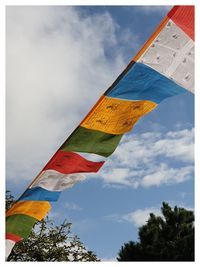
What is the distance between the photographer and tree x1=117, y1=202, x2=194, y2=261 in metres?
14.9

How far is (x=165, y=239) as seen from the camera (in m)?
16.3

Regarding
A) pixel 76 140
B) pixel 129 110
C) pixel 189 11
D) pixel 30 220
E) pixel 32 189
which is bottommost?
pixel 30 220

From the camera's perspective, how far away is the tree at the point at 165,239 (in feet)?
49.0

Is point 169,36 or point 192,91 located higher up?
point 169,36

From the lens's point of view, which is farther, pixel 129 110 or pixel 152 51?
pixel 129 110

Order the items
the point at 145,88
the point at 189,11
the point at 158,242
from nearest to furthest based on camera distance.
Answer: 1. the point at 189,11
2. the point at 145,88
3. the point at 158,242

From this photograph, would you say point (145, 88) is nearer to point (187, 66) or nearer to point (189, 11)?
point (187, 66)

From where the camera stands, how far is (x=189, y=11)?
11.3 ft

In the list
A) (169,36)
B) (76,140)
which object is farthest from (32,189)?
(169,36)

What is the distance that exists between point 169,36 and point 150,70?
0.98 feet

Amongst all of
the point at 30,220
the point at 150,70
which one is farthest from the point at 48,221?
the point at 150,70

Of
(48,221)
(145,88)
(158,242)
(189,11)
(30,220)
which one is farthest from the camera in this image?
(158,242)

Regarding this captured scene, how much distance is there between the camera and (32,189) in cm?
392
